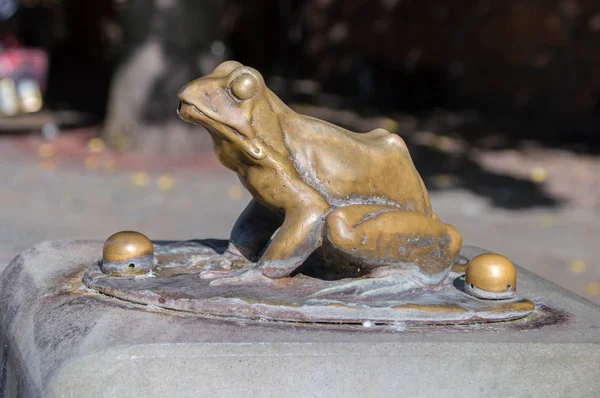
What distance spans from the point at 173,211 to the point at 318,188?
5158 mm

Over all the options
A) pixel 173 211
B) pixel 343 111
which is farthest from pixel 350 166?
pixel 343 111

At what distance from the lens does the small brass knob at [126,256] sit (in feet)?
10.5

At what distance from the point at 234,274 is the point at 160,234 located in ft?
13.0

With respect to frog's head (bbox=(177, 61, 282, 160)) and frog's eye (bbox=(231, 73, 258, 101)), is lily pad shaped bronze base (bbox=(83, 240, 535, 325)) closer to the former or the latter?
frog's head (bbox=(177, 61, 282, 160))

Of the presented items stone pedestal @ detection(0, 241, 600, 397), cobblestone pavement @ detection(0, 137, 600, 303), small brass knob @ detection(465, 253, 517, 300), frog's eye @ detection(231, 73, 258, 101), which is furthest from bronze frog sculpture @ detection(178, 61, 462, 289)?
cobblestone pavement @ detection(0, 137, 600, 303)

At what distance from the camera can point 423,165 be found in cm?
1106

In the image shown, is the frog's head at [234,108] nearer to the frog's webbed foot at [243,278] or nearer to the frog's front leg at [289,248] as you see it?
the frog's front leg at [289,248]

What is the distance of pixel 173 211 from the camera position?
26.6 ft

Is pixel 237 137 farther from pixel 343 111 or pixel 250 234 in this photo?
pixel 343 111

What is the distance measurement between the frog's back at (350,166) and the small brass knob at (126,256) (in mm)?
697

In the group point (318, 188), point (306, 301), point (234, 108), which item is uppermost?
point (234, 108)

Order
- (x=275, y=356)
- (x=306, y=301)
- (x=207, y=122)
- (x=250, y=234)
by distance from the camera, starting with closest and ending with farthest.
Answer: (x=275, y=356) → (x=306, y=301) → (x=207, y=122) → (x=250, y=234)

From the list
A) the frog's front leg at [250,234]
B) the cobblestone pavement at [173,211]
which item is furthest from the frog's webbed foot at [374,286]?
the cobblestone pavement at [173,211]

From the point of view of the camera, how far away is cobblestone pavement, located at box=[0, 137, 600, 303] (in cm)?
686
